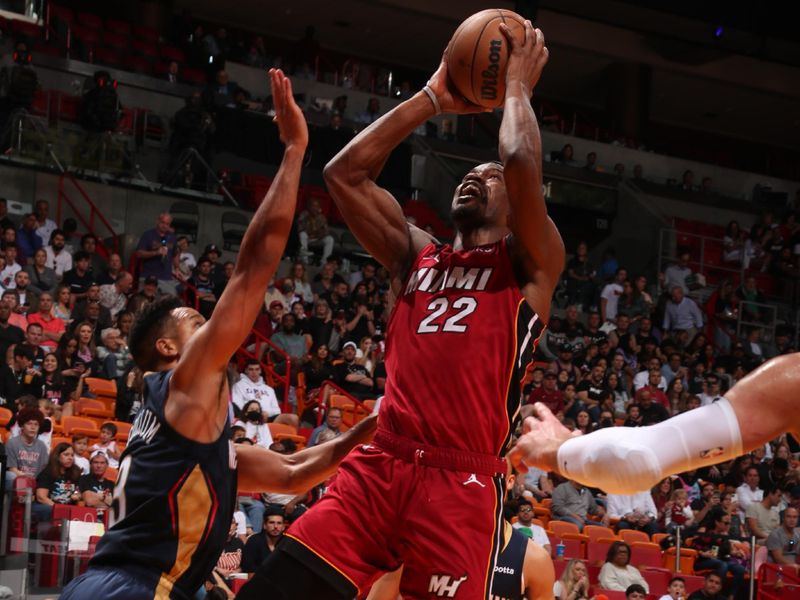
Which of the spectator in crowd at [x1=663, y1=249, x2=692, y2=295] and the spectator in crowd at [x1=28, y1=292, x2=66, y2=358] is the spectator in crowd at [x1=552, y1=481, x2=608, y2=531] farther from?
the spectator in crowd at [x1=663, y1=249, x2=692, y2=295]

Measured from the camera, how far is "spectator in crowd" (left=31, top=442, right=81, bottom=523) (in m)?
10.2

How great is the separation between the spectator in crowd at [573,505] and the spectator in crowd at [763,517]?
1781mm

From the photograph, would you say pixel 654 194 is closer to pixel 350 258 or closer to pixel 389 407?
pixel 350 258

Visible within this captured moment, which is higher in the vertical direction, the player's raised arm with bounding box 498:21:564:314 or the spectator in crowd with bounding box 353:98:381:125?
the spectator in crowd with bounding box 353:98:381:125

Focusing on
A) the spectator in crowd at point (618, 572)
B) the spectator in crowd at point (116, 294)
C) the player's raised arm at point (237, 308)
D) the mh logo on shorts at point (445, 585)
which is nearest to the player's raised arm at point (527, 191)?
the player's raised arm at point (237, 308)

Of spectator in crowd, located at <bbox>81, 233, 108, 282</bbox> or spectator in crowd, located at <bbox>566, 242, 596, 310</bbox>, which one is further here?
spectator in crowd, located at <bbox>566, 242, 596, 310</bbox>

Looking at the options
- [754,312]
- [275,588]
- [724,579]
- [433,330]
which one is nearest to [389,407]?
[433,330]

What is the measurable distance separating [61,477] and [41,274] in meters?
4.61

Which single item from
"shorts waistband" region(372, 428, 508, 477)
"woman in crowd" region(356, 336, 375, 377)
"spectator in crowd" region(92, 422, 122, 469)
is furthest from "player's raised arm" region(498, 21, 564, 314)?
"woman in crowd" region(356, 336, 375, 377)

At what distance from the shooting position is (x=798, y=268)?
899 inches

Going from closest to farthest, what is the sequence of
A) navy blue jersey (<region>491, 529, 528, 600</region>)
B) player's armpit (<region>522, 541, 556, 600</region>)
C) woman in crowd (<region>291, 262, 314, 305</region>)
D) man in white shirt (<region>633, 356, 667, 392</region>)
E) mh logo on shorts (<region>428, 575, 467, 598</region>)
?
mh logo on shorts (<region>428, 575, 467, 598</region>)
navy blue jersey (<region>491, 529, 528, 600</region>)
player's armpit (<region>522, 541, 556, 600</region>)
woman in crowd (<region>291, 262, 314, 305</region>)
man in white shirt (<region>633, 356, 667, 392</region>)

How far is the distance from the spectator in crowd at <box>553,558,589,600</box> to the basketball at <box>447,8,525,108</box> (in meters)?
6.73

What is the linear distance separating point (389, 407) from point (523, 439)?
80 cm

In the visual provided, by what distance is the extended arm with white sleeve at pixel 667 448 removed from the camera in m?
3.19
